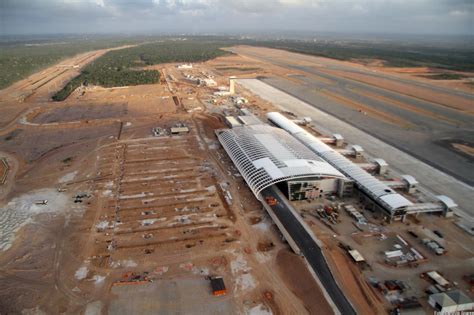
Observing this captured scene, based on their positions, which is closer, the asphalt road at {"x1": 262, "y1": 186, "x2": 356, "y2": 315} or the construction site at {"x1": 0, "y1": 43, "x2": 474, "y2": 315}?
the asphalt road at {"x1": 262, "y1": 186, "x2": 356, "y2": 315}

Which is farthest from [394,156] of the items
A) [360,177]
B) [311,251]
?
[311,251]

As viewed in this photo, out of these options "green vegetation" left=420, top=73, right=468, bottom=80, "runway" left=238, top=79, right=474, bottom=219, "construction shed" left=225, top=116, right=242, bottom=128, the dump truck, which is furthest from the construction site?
"green vegetation" left=420, top=73, right=468, bottom=80

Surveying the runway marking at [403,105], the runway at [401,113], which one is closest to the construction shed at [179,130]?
the runway at [401,113]

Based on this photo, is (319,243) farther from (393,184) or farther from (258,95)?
(258,95)

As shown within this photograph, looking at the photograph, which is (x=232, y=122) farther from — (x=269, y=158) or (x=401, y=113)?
(x=401, y=113)

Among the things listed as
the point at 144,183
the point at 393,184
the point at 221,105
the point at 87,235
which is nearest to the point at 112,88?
the point at 221,105

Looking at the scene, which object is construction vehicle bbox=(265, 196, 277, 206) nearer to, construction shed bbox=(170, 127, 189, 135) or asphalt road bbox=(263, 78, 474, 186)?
asphalt road bbox=(263, 78, 474, 186)

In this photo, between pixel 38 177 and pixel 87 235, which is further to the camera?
pixel 38 177
